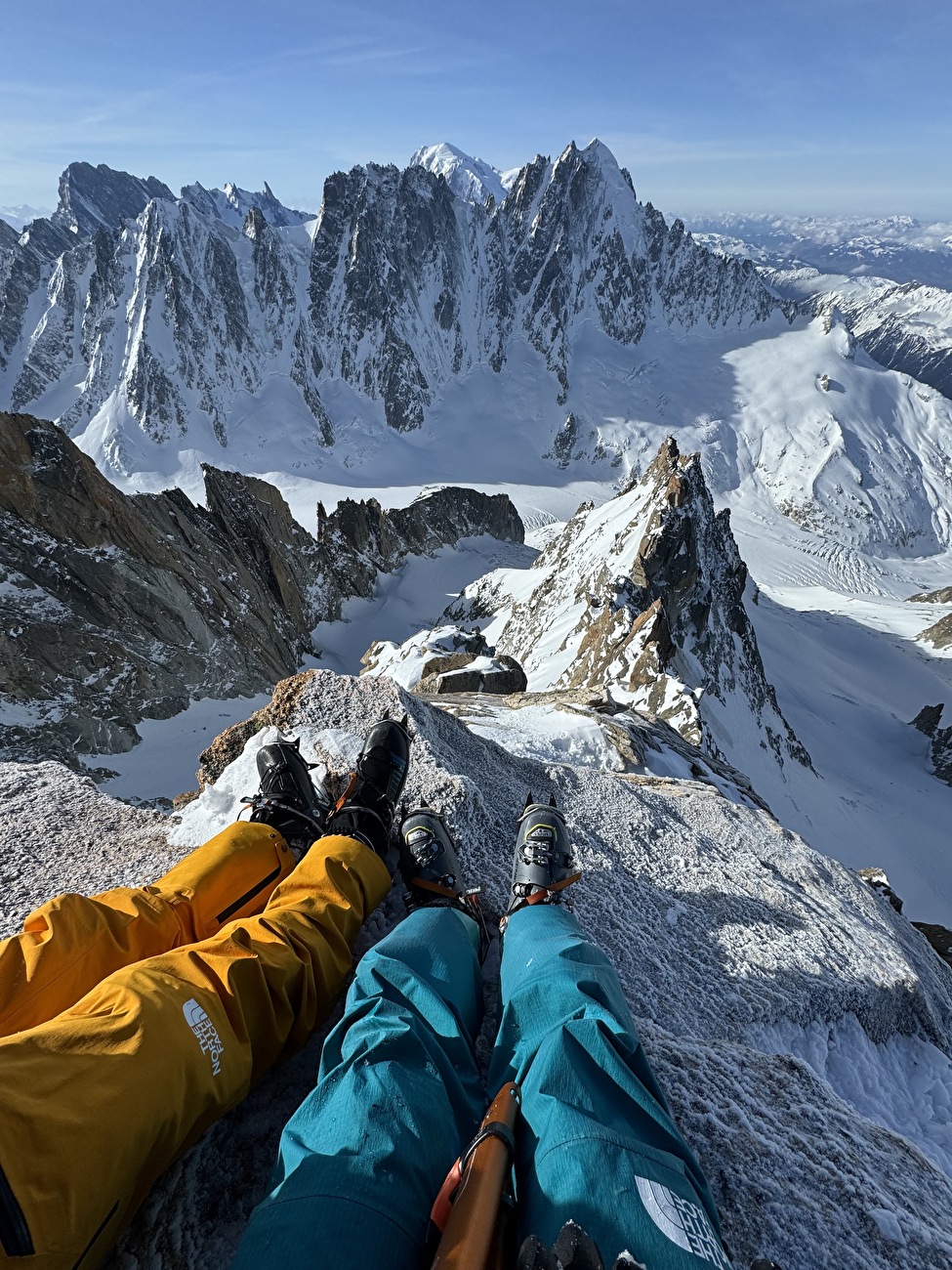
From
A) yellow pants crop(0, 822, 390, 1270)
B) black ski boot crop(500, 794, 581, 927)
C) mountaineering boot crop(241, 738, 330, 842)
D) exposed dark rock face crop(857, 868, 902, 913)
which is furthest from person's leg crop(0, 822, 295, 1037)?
exposed dark rock face crop(857, 868, 902, 913)

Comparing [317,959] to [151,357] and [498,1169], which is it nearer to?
[498,1169]

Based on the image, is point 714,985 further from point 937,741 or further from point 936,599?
point 936,599

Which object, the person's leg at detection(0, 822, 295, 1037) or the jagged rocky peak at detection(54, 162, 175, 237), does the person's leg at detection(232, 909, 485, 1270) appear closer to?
the person's leg at detection(0, 822, 295, 1037)

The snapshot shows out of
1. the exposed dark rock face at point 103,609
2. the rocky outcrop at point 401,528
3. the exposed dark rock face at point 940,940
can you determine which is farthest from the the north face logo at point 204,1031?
the rocky outcrop at point 401,528

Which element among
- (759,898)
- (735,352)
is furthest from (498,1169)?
(735,352)

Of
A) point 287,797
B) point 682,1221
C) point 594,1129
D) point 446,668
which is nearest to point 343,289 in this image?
point 446,668

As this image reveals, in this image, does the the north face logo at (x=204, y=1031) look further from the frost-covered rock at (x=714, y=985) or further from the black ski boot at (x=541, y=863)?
the black ski boot at (x=541, y=863)
